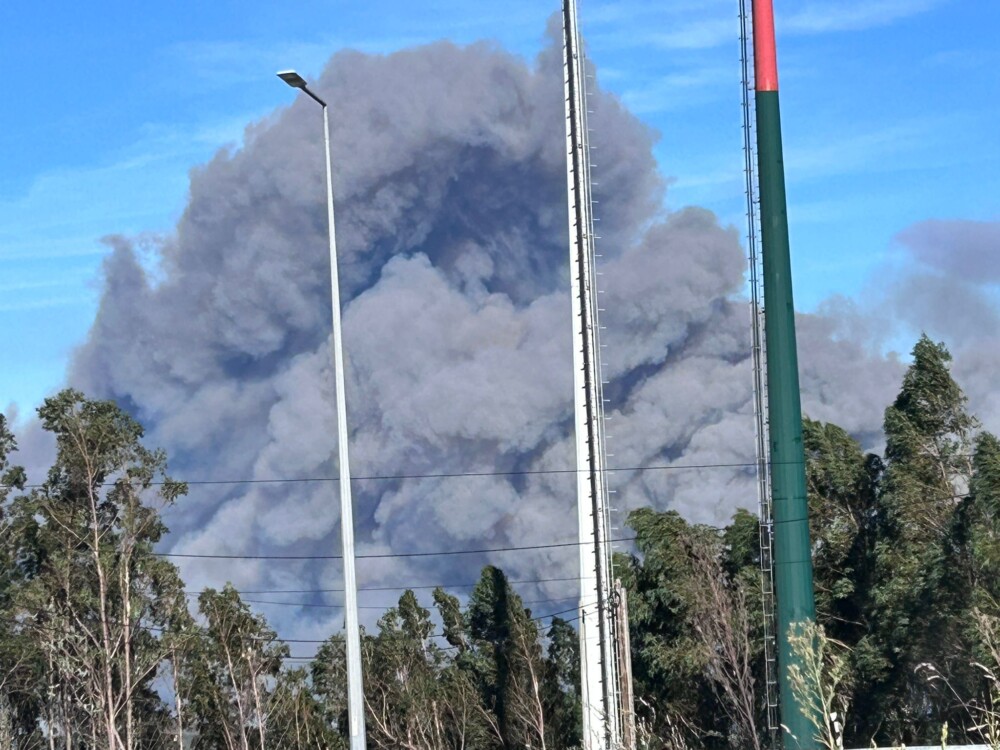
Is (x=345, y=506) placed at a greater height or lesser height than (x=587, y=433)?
lesser

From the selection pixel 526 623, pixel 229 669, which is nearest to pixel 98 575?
pixel 229 669

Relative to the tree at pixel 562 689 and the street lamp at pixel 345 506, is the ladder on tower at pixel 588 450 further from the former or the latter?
the tree at pixel 562 689

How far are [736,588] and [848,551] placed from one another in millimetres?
5021

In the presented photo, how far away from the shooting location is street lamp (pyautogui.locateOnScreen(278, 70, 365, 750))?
44.7 feet

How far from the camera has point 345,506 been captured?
14312mm

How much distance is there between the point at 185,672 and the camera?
53188mm

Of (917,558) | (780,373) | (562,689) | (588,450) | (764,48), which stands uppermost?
(764,48)

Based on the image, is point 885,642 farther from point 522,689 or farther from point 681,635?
point 522,689

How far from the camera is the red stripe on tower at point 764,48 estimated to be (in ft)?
98.1

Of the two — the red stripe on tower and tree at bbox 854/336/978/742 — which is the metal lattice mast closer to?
the red stripe on tower

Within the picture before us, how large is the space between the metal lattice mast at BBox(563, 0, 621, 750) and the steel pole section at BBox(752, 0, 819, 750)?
4036 millimetres

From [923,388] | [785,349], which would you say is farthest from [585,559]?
[923,388]

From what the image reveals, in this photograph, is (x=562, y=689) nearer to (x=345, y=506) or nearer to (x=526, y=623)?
(x=526, y=623)

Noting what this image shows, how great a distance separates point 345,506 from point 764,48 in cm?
1964
